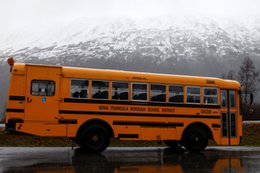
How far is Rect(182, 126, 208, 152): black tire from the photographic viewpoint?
1596 centimetres

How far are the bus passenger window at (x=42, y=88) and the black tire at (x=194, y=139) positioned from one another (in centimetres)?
589

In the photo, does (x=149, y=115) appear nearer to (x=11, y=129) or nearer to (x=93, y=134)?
(x=93, y=134)

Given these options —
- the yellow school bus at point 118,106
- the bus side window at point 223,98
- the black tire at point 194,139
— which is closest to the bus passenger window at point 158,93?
the yellow school bus at point 118,106

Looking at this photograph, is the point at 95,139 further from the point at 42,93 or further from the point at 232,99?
the point at 232,99

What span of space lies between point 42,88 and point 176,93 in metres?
5.56

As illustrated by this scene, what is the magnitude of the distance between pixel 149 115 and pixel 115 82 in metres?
Answer: 1.97

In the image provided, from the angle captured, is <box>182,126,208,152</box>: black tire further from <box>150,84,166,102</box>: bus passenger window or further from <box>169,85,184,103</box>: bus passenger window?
<box>150,84,166,102</box>: bus passenger window

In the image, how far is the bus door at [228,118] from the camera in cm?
1666

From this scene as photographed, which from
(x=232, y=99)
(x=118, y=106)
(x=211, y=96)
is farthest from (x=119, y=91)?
(x=232, y=99)

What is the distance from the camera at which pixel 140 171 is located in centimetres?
1017

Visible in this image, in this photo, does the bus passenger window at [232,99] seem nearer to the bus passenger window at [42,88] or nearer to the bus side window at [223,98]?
the bus side window at [223,98]

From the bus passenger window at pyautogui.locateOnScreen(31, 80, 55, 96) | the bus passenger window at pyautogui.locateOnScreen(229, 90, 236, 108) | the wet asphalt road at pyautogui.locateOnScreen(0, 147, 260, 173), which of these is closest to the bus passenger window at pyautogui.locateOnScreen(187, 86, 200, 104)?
the bus passenger window at pyautogui.locateOnScreen(229, 90, 236, 108)

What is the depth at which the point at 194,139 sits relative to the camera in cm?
1602

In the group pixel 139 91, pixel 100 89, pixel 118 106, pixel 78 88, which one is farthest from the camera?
pixel 139 91
